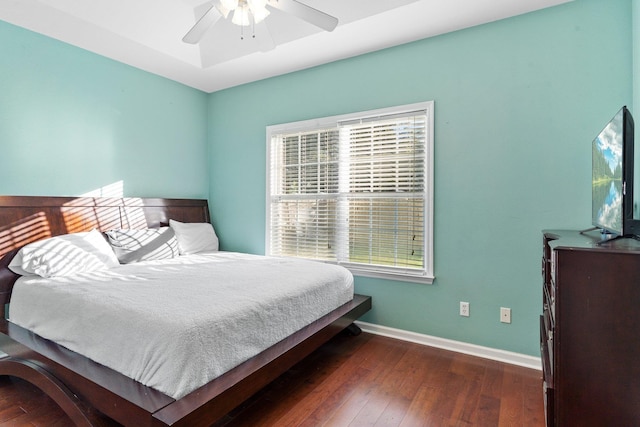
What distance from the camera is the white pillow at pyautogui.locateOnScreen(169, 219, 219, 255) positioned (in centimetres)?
369

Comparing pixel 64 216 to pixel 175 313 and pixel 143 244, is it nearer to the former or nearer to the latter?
pixel 143 244

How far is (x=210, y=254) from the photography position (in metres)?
3.62

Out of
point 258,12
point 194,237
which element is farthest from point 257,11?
point 194,237

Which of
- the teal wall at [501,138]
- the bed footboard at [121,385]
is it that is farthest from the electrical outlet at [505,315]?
the bed footboard at [121,385]

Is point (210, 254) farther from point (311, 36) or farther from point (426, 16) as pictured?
point (426, 16)

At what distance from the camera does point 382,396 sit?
212 centimetres

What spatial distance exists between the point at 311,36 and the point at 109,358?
2.72 metres

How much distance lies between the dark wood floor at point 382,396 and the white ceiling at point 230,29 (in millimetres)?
2694

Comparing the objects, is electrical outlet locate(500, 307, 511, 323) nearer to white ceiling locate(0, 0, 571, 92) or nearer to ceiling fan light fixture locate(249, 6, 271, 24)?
white ceiling locate(0, 0, 571, 92)

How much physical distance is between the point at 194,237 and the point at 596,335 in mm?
3573

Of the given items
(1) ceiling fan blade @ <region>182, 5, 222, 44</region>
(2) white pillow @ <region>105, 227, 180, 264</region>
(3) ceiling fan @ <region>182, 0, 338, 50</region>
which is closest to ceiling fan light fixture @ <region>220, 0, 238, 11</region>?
(3) ceiling fan @ <region>182, 0, 338, 50</region>

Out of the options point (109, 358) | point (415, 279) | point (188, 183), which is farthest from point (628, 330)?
point (188, 183)

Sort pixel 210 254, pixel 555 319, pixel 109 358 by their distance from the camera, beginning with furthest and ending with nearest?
1. pixel 210 254
2. pixel 109 358
3. pixel 555 319

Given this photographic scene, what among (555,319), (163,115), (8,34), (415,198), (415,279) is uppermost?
(8,34)
